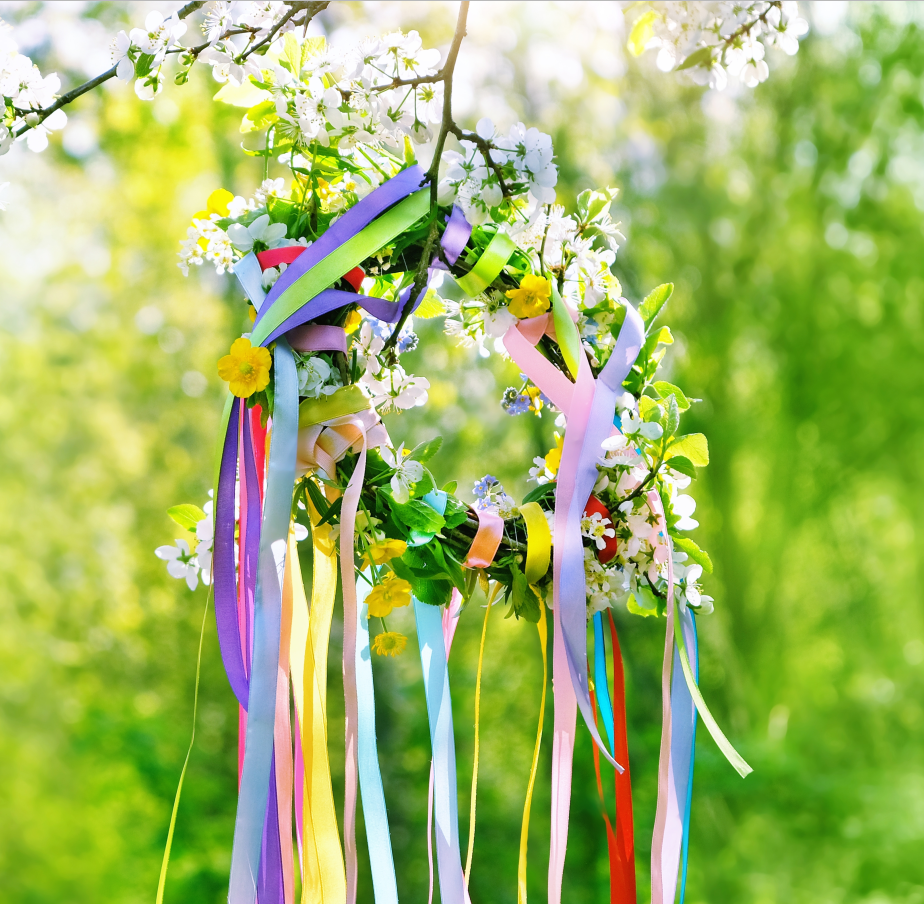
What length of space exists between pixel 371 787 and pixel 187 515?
1.10 ft

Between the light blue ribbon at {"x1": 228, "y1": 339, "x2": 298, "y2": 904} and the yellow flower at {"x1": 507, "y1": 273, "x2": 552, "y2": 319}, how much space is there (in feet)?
0.79

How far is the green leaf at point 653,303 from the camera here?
914mm

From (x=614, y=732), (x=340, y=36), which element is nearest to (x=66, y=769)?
(x=340, y=36)

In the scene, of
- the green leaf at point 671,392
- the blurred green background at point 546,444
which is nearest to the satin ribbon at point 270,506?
the green leaf at point 671,392

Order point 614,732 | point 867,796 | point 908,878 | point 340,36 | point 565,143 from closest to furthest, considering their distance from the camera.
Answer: point 614,732
point 340,36
point 565,143
point 908,878
point 867,796

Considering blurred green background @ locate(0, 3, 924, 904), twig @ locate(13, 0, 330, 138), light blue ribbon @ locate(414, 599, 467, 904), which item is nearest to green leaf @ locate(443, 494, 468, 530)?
light blue ribbon @ locate(414, 599, 467, 904)

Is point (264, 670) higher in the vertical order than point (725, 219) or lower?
lower

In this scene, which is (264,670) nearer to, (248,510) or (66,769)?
(248,510)

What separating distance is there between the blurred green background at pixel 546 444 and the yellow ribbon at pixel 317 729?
1814 mm

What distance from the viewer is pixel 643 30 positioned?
857mm

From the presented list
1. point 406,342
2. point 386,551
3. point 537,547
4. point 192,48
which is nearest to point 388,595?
point 386,551

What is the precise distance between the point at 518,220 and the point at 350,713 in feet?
1.73

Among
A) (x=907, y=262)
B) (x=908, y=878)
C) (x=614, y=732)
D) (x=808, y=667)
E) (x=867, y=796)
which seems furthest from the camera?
(x=808, y=667)

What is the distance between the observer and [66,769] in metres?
3.65
